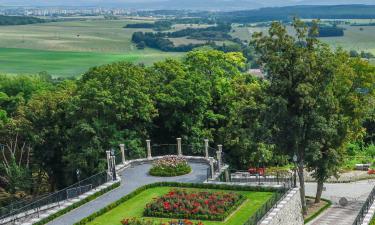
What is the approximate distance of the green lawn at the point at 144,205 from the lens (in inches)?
1366

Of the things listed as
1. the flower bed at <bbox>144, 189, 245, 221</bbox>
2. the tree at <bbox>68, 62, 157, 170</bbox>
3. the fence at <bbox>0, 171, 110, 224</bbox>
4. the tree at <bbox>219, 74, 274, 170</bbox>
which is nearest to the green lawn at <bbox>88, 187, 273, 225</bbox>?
the flower bed at <bbox>144, 189, 245, 221</bbox>

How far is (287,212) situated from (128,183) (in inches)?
518

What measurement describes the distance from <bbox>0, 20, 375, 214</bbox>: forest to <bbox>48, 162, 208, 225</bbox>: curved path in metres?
3.30

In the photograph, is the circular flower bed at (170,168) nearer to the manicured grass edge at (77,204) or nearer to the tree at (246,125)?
the manicured grass edge at (77,204)

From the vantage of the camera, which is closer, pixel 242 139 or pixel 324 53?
pixel 324 53

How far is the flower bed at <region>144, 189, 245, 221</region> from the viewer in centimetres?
3500

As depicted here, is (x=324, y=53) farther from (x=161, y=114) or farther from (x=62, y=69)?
(x=62, y=69)

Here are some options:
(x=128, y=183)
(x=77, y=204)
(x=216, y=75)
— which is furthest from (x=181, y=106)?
(x=77, y=204)

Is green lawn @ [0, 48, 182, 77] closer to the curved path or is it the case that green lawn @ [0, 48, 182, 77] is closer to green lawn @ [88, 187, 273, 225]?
the curved path

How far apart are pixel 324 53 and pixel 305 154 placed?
288 inches

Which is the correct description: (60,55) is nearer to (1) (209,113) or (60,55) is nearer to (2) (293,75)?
(1) (209,113)

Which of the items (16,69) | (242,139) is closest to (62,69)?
(16,69)

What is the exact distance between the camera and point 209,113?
5400cm

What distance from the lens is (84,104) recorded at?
4947 centimetres
